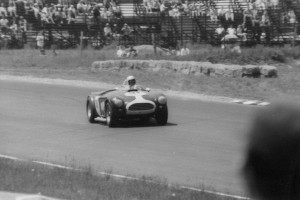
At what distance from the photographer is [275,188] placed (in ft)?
20.8

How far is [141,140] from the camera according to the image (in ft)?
44.2

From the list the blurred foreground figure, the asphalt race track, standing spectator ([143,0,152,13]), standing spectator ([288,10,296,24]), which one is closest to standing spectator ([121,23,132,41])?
standing spectator ([143,0,152,13])

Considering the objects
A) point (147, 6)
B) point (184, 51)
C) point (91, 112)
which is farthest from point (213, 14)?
point (91, 112)

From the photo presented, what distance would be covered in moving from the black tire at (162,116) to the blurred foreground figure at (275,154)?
856cm

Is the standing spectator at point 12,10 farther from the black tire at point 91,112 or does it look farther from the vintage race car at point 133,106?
the vintage race car at point 133,106

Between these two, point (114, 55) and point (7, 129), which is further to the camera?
point (114, 55)

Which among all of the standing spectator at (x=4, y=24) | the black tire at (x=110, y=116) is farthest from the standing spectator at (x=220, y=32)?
the black tire at (x=110, y=116)

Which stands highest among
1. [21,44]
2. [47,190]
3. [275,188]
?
[275,188]

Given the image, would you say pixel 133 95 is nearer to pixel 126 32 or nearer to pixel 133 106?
pixel 133 106

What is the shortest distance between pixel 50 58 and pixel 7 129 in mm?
16901

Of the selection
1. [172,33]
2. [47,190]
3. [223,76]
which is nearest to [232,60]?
[223,76]

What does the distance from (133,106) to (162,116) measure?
0.81 m

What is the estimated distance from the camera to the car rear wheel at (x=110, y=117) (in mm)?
15016

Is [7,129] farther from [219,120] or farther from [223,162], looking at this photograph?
[223,162]
